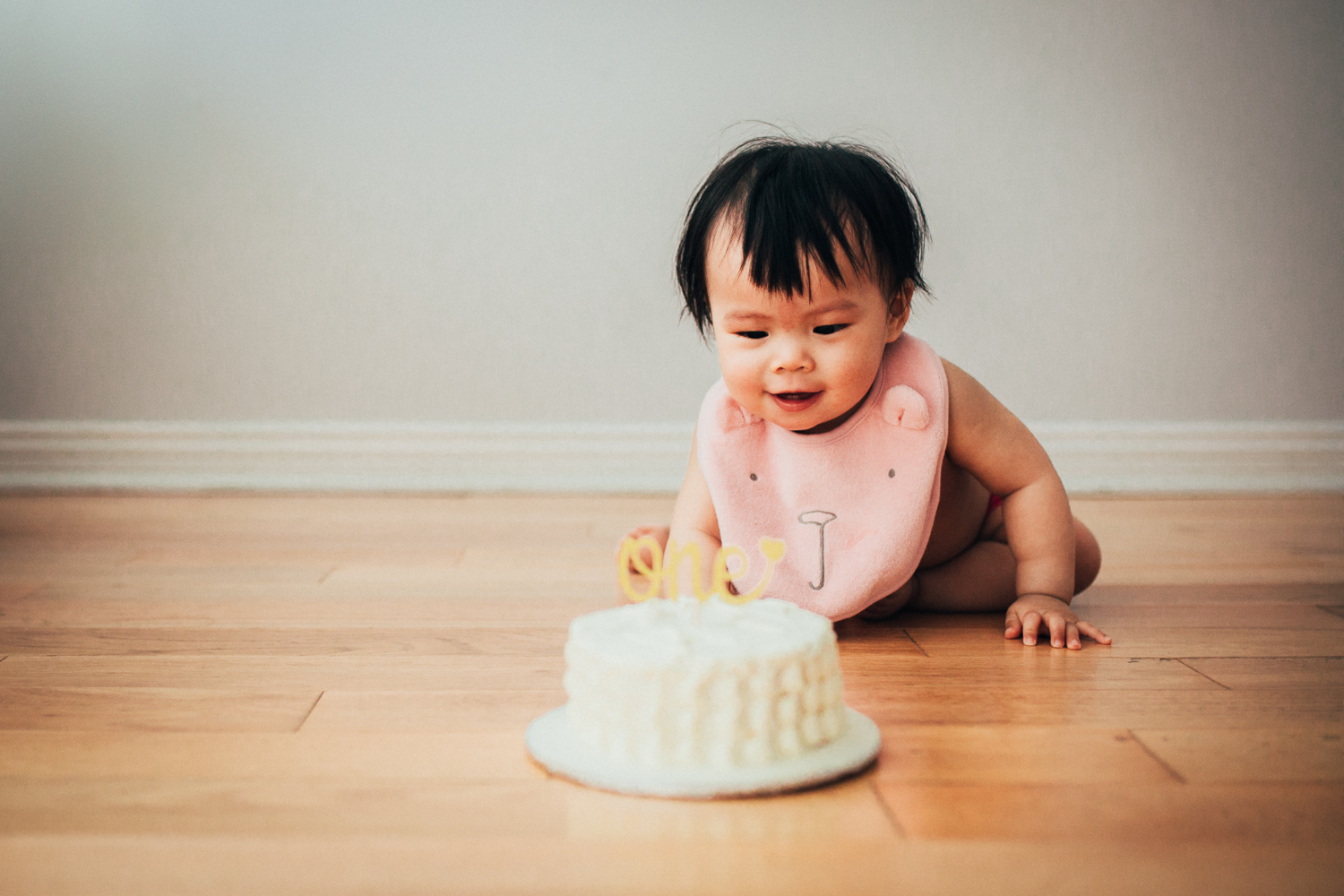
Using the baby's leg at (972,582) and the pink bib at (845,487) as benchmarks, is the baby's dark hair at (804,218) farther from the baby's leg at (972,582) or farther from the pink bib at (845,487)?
the baby's leg at (972,582)

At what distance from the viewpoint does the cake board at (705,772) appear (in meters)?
0.67

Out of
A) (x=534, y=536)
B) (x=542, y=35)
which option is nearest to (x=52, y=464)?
(x=534, y=536)

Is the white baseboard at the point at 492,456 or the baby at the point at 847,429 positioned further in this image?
the white baseboard at the point at 492,456

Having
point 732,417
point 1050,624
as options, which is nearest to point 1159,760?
point 1050,624

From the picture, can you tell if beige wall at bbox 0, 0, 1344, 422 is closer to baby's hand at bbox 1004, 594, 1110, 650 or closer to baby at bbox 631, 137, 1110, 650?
baby at bbox 631, 137, 1110, 650

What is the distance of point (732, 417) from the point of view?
1.14 meters

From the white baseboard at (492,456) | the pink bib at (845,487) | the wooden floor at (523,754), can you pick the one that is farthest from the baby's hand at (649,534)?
the white baseboard at (492,456)

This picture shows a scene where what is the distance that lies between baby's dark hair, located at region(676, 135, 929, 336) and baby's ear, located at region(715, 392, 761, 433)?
0.12m

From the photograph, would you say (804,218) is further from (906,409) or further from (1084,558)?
(1084,558)

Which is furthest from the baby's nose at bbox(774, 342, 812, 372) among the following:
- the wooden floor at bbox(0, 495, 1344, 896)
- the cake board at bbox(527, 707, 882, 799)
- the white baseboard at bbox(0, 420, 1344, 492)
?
the white baseboard at bbox(0, 420, 1344, 492)

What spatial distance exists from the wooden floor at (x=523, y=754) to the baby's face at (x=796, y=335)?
24 cm

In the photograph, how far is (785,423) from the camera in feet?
3.53

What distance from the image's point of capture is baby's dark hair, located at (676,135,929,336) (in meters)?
0.97

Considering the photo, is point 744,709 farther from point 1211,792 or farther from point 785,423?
point 785,423
